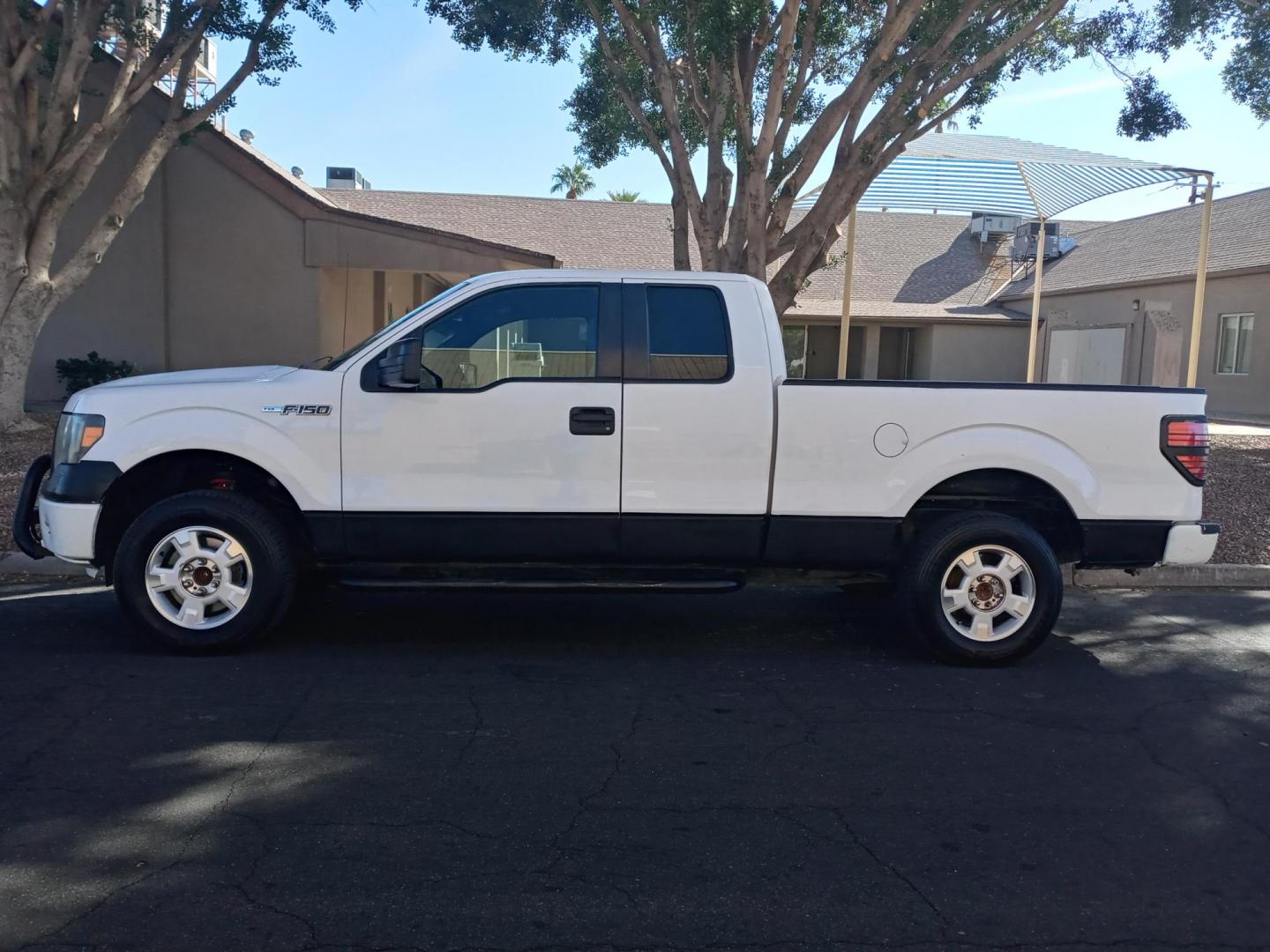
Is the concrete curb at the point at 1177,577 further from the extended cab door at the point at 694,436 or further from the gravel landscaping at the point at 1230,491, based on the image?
the extended cab door at the point at 694,436

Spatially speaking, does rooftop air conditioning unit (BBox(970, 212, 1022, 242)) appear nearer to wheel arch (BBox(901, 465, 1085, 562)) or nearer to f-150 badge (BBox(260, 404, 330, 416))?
wheel arch (BBox(901, 465, 1085, 562))

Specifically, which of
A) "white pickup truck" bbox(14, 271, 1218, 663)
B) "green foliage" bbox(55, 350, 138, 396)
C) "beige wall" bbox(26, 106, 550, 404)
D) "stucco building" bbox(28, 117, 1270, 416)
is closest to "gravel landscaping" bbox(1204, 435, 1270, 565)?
"white pickup truck" bbox(14, 271, 1218, 663)

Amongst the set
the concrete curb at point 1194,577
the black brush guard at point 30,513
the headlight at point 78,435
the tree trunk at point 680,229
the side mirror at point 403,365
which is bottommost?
the concrete curb at point 1194,577

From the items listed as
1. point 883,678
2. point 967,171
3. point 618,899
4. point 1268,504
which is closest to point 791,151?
point 967,171

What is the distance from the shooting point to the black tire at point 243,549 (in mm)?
5973

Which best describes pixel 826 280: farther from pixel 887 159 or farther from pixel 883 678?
pixel 883 678

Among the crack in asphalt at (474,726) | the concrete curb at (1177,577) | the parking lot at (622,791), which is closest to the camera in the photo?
the parking lot at (622,791)

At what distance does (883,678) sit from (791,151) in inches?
343

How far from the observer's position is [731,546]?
20.3ft

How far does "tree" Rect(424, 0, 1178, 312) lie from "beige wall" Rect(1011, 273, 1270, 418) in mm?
11240

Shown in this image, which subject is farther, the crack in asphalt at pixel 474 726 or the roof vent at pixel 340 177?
the roof vent at pixel 340 177

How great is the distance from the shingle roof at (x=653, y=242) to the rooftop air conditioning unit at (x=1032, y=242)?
3.52ft

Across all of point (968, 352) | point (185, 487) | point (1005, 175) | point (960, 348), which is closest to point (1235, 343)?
point (968, 352)

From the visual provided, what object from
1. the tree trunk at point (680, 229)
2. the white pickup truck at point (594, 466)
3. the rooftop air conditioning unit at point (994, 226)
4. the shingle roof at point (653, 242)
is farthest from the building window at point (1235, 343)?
the white pickup truck at point (594, 466)
